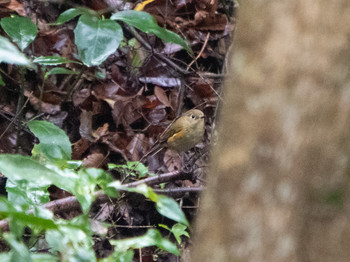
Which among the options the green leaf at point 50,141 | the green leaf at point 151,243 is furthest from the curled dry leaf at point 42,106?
the green leaf at point 151,243

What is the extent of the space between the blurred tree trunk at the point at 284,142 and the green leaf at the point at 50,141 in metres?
1.29

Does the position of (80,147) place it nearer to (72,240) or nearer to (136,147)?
(136,147)

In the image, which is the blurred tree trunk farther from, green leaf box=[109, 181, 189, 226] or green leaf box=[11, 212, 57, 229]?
green leaf box=[11, 212, 57, 229]

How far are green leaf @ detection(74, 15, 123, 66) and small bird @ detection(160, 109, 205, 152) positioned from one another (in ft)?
6.19

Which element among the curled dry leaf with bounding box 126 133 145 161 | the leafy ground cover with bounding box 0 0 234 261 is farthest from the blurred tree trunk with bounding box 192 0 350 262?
the curled dry leaf with bounding box 126 133 145 161

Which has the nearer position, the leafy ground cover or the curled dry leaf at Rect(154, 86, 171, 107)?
the leafy ground cover

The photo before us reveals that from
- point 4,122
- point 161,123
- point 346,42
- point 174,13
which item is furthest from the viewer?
point 174,13

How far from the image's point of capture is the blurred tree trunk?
3.26 feet

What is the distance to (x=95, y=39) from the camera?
1.97 m

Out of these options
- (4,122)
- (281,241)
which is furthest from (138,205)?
(281,241)

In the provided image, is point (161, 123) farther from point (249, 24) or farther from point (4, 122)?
point (249, 24)

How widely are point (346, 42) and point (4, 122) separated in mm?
3386

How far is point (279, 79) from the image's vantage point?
1005 mm

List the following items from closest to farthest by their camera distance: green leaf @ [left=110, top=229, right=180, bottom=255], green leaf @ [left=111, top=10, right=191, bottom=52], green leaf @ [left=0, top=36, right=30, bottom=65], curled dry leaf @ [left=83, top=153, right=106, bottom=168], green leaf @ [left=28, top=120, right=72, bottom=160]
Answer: green leaf @ [left=0, top=36, right=30, bottom=65], green leaf @ [left=110, top=229, right=180, bottom=255], green leaf @ [left=111, top=10, right=191, bottom=52], green leaf @ [left=28, top=120, right=72, bottom=160], curled dry leaf @ [left=83, top=153, right=106, bottom=168]
